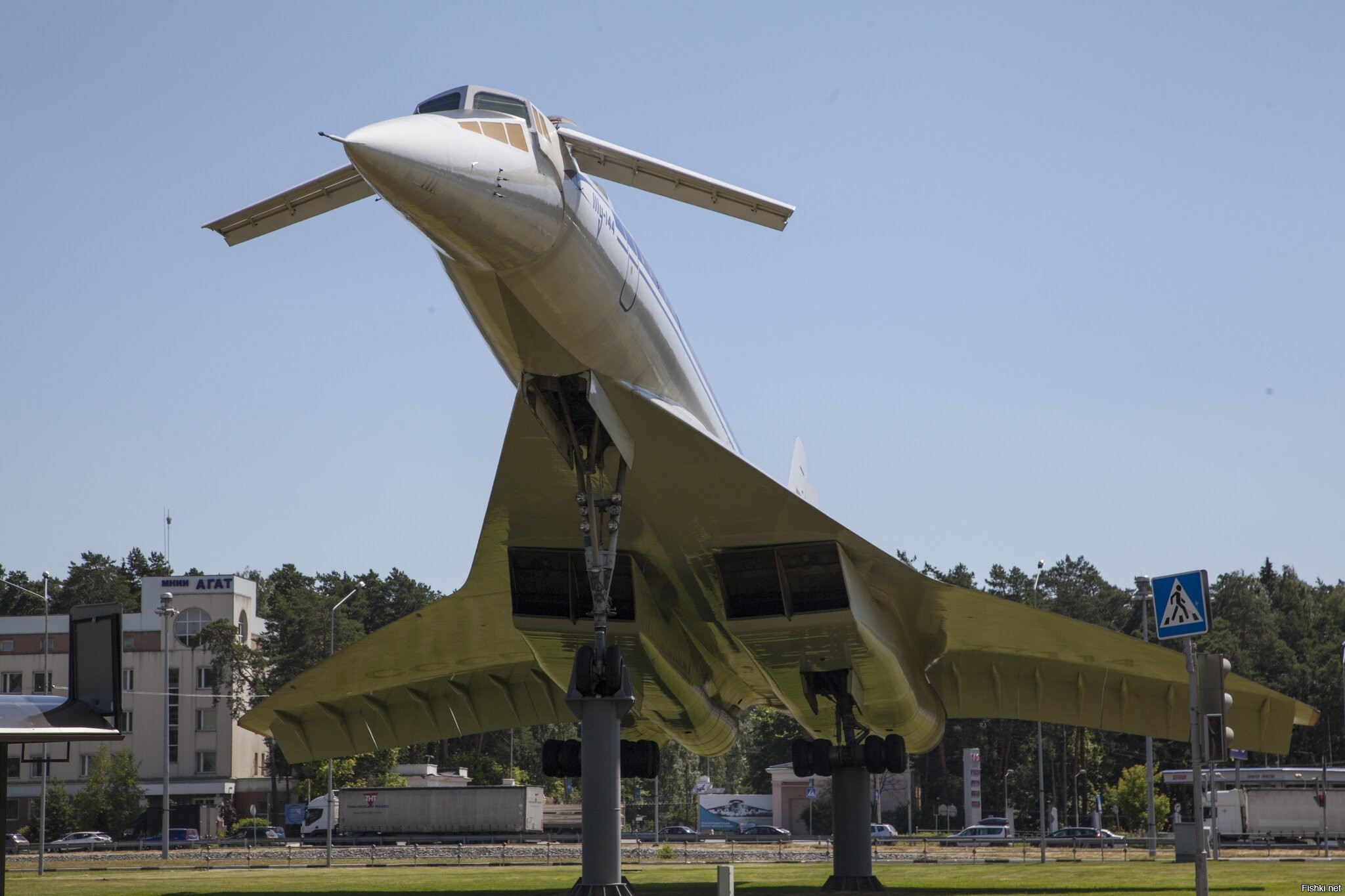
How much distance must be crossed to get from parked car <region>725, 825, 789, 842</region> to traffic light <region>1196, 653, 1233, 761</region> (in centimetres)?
4291

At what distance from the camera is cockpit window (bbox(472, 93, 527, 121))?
10977 millimetres

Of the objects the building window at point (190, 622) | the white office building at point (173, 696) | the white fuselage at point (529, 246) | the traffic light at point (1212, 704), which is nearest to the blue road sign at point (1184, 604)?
the traffic light at point (1212, 704)

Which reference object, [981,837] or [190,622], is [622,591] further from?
[190,622]

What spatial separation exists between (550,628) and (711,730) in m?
4.53

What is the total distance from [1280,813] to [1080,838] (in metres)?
7.27

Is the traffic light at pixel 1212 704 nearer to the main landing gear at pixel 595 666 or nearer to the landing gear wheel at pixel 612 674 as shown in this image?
the main landing gear at pixel 595 666

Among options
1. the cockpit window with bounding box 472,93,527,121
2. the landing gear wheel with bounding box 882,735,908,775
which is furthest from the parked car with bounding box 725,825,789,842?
the cockpit window with bounding box 472,93,527,121

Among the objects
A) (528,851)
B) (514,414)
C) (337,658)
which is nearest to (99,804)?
(528,851)

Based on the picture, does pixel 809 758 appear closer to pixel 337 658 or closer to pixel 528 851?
pixel 337 658

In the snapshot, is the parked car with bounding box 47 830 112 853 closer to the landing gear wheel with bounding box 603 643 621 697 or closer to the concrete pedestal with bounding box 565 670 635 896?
the concrete pedestal with bounding box 565 670 635 896

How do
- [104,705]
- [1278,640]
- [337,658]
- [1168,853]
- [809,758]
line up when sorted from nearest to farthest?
[104,705], [809,758], [337,658], [1168,853], [1278,640]

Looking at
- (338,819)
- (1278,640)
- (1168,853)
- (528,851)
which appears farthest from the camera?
(1278,640)

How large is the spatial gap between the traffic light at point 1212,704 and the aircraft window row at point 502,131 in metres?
6.90

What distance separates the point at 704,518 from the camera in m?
14.8
